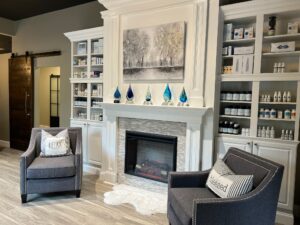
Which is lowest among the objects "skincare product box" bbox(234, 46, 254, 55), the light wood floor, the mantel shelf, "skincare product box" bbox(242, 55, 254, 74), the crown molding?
the light wood floor

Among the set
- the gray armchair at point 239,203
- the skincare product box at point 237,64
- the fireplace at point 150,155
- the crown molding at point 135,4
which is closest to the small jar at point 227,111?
the skincare product box at point 237,64

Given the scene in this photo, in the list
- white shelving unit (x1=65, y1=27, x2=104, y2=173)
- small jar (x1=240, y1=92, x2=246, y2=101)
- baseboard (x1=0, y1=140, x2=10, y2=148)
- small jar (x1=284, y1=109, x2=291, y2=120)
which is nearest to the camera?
small jar (x1=284, y1=109, x2=291, y2=120)

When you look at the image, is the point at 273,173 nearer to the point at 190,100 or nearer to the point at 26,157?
the point at 190,100

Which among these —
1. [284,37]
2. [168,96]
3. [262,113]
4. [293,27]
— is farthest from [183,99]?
[293,27]

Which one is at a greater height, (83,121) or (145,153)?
(83,121)

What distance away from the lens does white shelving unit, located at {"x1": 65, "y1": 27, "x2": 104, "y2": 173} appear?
4.26 m

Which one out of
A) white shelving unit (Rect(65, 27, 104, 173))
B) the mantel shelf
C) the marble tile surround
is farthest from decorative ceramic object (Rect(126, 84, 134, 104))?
white shelving unit (Rect(65, 27, 104, 173))

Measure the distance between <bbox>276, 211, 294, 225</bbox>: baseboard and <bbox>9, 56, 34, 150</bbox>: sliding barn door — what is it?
525cm

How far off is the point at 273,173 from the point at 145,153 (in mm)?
2064

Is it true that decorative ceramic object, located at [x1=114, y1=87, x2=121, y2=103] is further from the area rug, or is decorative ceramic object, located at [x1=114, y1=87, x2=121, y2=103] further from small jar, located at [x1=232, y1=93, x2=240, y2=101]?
small jar, located at [x1=232, y1=93, x2=240, y2=101]

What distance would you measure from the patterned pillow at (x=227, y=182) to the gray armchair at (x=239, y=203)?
0.07 meters

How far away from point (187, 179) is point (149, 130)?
1178 mm

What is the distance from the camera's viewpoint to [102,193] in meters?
3.45

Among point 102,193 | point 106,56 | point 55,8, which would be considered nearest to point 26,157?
point 102,193
